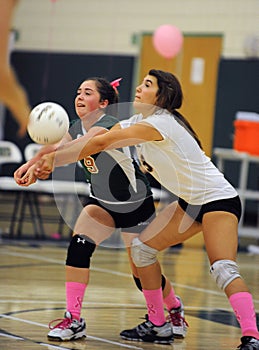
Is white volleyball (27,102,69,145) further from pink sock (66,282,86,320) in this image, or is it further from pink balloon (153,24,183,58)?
pink balloon (153,24,183,58)

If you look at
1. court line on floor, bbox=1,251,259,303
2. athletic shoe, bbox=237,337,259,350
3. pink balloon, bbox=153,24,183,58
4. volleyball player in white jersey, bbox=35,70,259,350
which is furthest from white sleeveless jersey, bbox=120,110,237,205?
pink balloon, bbox=153,24,183,58

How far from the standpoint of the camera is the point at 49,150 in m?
4.32

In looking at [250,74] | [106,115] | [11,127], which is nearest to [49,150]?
[106,115]

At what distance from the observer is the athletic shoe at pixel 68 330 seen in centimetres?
425

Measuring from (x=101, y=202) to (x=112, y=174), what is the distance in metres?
0.17

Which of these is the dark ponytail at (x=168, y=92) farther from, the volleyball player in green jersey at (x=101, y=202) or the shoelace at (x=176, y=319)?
the shoelace at (x=176, y=319)

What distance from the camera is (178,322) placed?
4.64 meters

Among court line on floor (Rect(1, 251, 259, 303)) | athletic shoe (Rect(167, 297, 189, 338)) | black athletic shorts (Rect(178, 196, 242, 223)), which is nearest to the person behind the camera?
black athletic shorts (Rect(178, 196, 242, 223))

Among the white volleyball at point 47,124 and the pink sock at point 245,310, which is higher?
the white volleyball at point 47,124

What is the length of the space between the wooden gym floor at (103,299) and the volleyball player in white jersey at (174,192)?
1.19 ft

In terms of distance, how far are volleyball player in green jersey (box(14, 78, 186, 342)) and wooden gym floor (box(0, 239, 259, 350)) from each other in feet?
0.75

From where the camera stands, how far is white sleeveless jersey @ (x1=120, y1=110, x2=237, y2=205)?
163 inches

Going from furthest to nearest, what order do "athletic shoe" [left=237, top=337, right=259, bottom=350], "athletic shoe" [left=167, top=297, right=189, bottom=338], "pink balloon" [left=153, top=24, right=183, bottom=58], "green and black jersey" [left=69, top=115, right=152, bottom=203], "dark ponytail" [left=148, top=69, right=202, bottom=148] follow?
"pink balloon" [left=153, top=24, right=183, bottom=58]
"athletic shoe" [left=167, top=297, right=189, bottom=338]
"green and black jersey" [left=69, top=115, right=152, bottom=203]
"dark ponytail" [left=148, top=69, right=202, bottom=148]
"athletic shoe" [left=237, top=337, right=259, bottom=350]

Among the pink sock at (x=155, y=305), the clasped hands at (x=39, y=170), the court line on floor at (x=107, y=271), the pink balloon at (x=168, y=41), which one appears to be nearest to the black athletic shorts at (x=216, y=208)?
the pink sock at (x=155, y=305)
